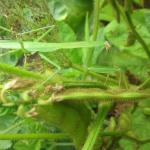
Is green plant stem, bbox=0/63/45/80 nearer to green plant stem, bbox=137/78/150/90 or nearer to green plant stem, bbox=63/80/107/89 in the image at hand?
green plant stem, bbox=63/80/107/89

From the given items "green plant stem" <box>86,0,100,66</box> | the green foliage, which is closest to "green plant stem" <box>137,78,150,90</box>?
the green foliage

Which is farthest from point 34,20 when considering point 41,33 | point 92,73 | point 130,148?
point 130,148

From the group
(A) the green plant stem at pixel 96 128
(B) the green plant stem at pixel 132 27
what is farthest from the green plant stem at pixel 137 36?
(A) the green plant stem at pixel 96 128

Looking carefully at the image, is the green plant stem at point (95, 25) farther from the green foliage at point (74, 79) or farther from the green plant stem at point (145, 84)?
the green plant stem at point (145, 84)

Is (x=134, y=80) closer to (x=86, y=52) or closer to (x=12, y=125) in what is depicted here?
(x=86, y=52)

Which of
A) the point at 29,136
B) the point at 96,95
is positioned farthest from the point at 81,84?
the point at 29,136

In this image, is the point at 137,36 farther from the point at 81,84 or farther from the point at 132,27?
the point at 81,84
